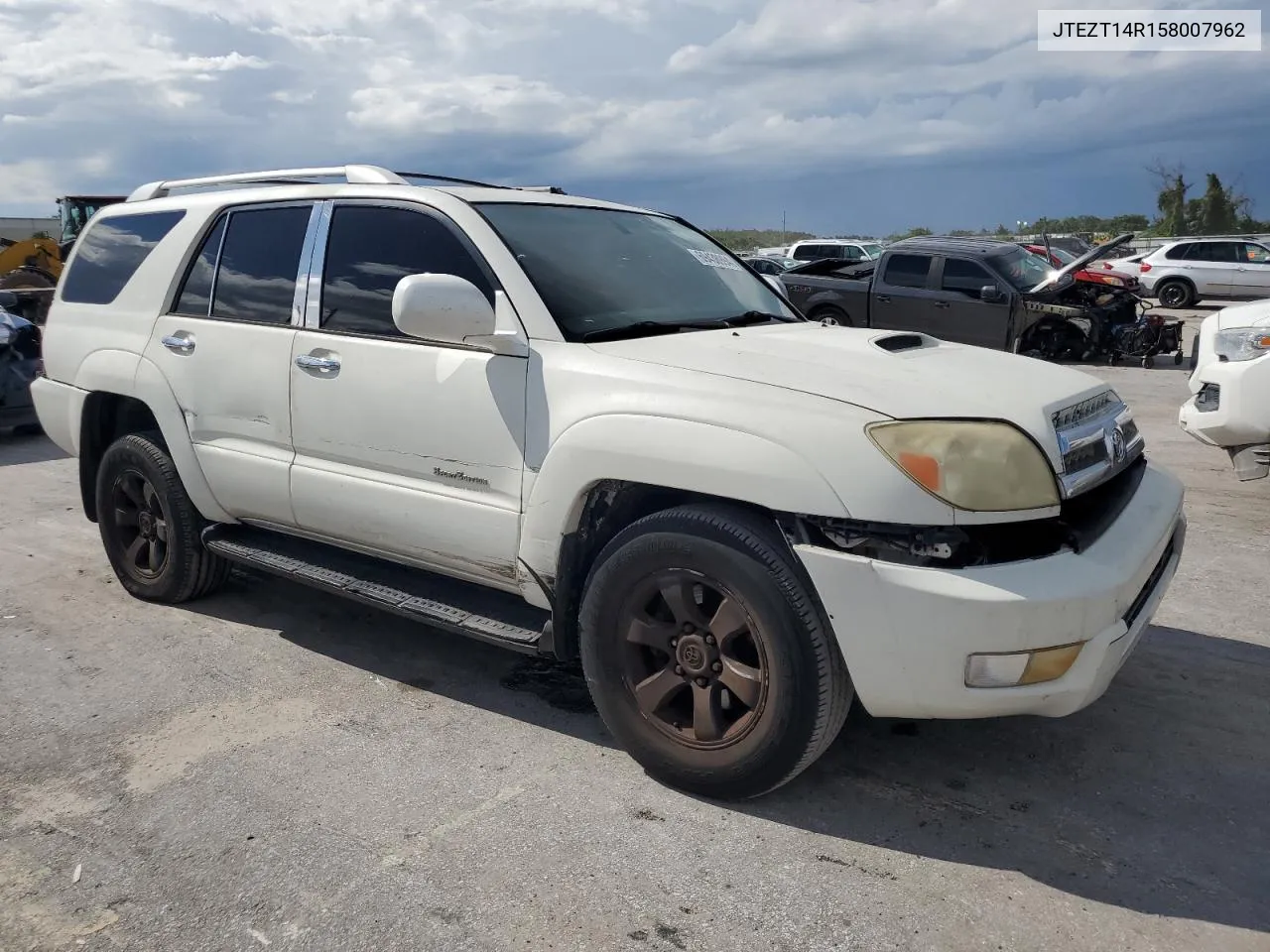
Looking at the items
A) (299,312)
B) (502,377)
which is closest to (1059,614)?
(502,377)

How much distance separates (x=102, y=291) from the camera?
187 inches

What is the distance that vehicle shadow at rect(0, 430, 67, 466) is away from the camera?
8430 mm

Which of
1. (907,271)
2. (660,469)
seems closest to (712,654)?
(660,469)

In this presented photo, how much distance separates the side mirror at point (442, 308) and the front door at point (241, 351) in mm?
947

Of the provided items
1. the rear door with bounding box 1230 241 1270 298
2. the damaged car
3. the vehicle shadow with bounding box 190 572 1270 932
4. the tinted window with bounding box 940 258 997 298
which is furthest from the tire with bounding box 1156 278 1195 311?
the damaged car

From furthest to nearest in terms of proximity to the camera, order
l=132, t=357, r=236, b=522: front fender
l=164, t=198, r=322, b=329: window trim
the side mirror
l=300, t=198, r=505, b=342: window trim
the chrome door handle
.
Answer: l=132, t=357, r=236, b=522: front fender → l=164, t=198, r=322, b=329: window trim → the chrome door handle → l=300, t=198, r=505, b=342: window trim → the side mirror

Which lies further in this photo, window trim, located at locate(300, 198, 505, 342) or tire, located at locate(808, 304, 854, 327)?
tire, located at locate(808, 304, 854, 327)

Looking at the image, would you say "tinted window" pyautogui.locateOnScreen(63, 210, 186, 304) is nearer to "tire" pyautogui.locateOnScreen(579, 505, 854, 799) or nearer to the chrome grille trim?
"tire" pyautogui.locateOnScreen(579, 505, 854, 799)

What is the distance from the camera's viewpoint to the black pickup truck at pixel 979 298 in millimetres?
12781

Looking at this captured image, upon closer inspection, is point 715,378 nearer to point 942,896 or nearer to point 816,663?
point 816,663

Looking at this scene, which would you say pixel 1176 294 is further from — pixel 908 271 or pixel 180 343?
pixel 180 343

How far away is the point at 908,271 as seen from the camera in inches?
529

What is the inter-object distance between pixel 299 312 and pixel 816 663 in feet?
7.74


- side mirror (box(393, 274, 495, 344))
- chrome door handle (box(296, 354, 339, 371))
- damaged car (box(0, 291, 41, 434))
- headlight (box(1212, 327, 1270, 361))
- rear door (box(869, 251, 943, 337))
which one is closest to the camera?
side mirror (box(393, 274, 495, 344))
